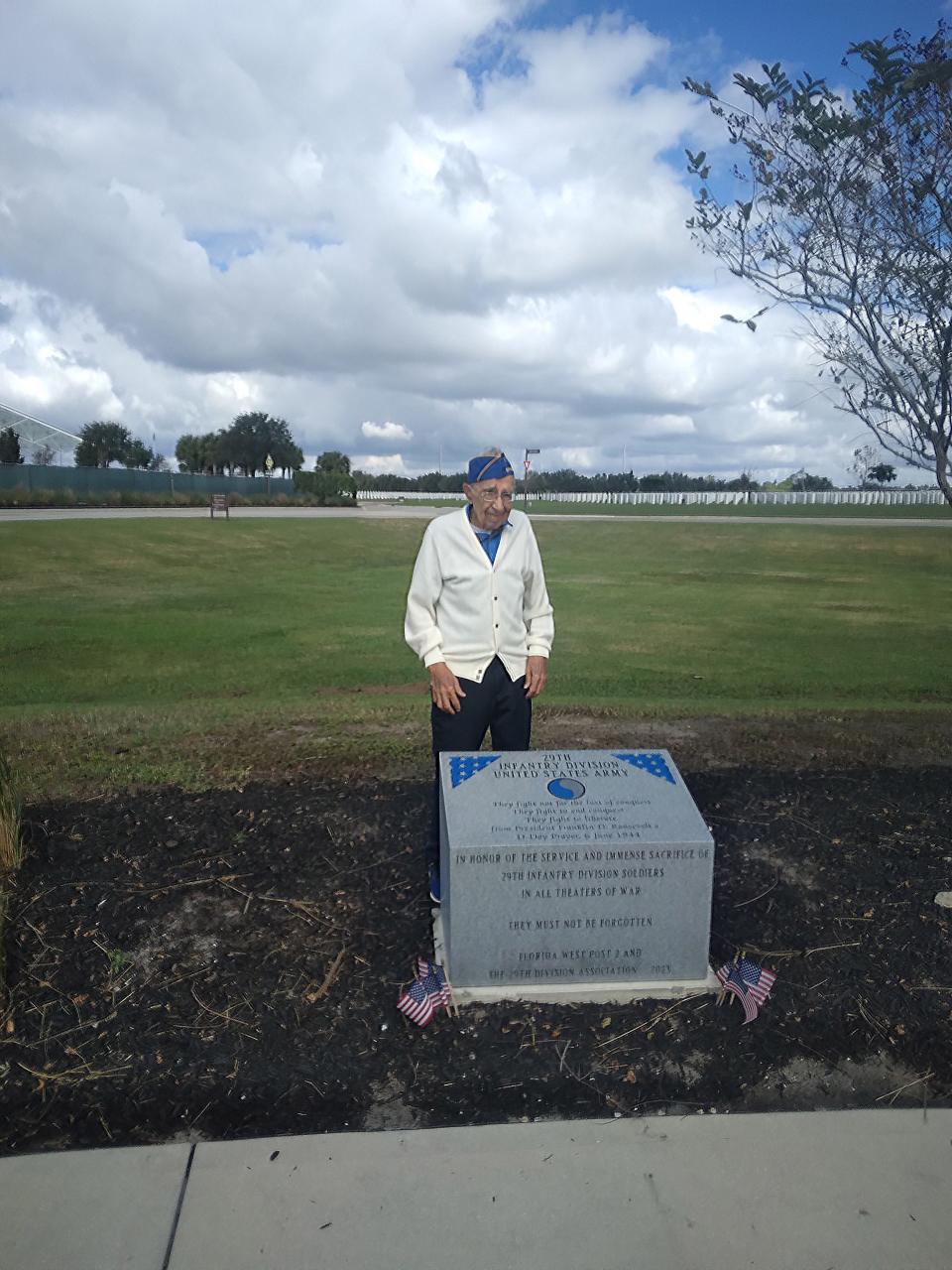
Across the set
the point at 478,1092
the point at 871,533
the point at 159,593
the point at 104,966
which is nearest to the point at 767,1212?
the point at 478,1092

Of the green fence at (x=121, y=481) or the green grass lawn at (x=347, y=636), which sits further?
the green fence at (x=121, y=481)

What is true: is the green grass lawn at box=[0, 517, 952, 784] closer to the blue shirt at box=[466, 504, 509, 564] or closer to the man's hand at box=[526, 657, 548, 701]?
the man's hand at box=[526, 657, 548, 701]

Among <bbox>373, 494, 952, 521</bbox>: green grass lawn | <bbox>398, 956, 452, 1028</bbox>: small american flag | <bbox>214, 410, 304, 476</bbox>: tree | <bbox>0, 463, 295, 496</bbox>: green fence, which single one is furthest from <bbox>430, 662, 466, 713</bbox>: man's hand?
<bbox>214, 410, 304, 476</bbox>: tree

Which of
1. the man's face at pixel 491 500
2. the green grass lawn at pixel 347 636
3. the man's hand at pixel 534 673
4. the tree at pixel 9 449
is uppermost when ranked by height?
the tree at pixel 9 449

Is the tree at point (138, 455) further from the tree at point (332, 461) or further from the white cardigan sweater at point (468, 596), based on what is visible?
the white cardigan sweater at point (468, 596)

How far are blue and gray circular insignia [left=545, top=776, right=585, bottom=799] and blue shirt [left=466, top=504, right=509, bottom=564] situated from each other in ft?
3.00

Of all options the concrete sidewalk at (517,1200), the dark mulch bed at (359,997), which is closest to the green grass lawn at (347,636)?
the dark mulch bed at (359,997)

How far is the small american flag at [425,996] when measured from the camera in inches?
127

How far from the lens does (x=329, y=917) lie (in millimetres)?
3928

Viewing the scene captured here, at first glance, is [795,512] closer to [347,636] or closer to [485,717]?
[347,636]

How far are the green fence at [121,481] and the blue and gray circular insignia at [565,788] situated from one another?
36.3 m

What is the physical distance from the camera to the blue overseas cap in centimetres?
367

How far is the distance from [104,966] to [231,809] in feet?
4.91

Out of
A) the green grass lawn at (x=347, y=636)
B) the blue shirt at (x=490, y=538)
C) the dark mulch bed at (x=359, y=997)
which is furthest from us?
the green grass lawn at (x=347, y=636)
